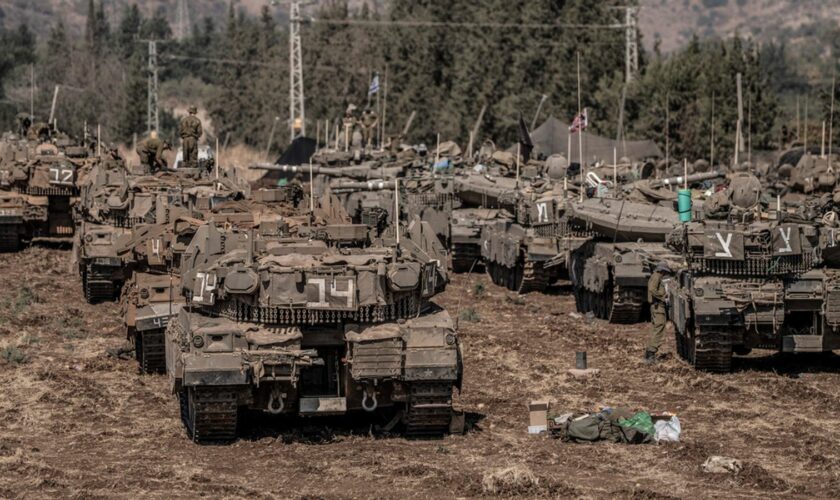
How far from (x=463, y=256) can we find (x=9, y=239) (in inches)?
384

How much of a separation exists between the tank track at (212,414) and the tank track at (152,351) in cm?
393

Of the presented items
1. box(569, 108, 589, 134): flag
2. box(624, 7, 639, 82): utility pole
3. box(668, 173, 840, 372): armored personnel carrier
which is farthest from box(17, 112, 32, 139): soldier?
box(668, 173, 840, 372): armored personnel carrier

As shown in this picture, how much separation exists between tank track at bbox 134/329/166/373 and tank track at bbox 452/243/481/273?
44.7 ft

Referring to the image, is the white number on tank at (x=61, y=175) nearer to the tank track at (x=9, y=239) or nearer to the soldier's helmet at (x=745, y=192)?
the tank track at (x=9, y=239)

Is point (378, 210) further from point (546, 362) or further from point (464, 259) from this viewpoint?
point (464, 259)

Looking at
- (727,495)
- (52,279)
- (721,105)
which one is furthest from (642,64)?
(727,495)

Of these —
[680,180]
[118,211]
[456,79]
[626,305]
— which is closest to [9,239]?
[118,211]

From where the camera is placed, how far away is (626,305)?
26.6 meters

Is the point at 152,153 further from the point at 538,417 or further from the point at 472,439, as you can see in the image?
the point at 472,439

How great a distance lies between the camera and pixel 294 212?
23547 millimetres

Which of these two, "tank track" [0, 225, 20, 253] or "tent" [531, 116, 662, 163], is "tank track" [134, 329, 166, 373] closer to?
"tank track" [0, 225, 20, 253]

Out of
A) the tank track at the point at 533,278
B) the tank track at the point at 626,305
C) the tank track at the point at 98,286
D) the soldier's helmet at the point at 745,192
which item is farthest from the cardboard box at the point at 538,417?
the tank track at the point at 533,278

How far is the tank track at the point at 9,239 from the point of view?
119 ft

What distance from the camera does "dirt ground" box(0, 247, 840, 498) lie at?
15289mm
